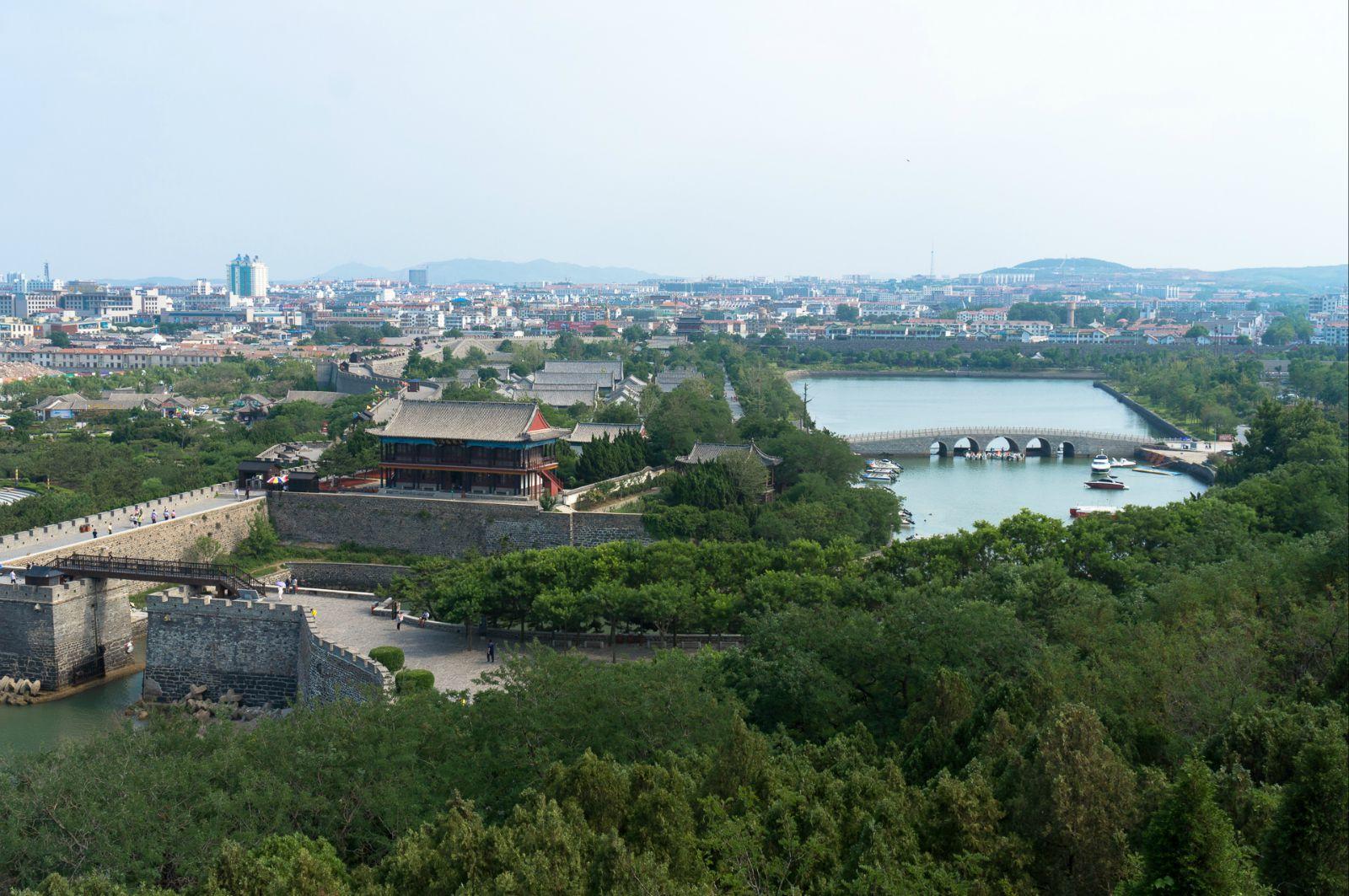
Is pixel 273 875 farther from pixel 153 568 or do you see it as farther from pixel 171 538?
pixel 171 538

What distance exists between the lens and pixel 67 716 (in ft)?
51.2

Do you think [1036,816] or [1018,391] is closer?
[1036,816]

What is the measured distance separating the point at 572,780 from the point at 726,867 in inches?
47.0

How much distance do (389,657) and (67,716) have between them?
4.36 metres

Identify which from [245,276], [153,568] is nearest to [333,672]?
[153,568]

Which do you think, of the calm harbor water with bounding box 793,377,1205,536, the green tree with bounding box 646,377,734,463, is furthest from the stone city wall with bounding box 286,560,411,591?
the calm harbor water with bounding box 793,377,1205,536

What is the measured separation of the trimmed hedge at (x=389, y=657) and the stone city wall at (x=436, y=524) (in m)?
6.95

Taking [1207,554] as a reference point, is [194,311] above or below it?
above

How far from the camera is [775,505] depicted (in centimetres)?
2147

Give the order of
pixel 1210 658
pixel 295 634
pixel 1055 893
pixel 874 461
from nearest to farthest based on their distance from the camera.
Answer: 1. pixel 1055 893
2. pixel 1210 658
3. pixel 295 634
4. pixel 874 461

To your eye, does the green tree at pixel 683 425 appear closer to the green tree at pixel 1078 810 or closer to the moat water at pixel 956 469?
the moat water at pixel 956 469

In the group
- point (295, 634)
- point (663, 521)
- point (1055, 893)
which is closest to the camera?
point (1055, 893)

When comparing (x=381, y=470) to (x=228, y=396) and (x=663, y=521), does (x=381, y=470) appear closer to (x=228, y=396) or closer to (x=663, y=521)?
(x=663, y=521)

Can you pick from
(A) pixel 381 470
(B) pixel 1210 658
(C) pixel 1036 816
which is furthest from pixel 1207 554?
(A) pixel 381 470
